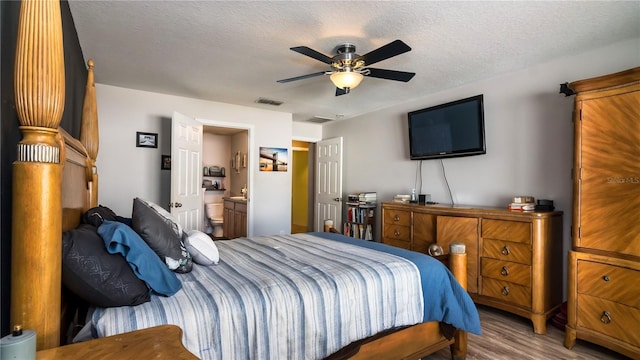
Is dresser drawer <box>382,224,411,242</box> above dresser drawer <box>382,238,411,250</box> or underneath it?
above

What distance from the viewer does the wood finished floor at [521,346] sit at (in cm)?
224

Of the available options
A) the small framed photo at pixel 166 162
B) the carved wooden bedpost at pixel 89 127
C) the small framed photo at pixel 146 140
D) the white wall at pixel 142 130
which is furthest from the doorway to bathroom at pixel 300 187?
the carved wooden bedpost at pixel 89 127

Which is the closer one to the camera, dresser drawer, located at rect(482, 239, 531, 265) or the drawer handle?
dresser drawer, located at rect(482, 239, 531, 265)

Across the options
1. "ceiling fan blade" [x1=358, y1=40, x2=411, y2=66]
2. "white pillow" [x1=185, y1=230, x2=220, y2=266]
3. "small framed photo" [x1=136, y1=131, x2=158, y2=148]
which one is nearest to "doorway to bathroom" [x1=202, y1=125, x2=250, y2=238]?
"small framed photo" [x1=136, y1=131, x2=158, y2=148]

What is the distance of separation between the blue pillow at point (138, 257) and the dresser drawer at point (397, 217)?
297cm

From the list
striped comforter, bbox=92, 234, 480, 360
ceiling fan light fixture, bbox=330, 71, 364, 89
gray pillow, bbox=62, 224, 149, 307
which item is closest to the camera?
gray pillow, bbox=62, 224, 149, 307

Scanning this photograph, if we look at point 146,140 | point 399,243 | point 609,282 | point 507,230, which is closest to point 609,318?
point 609,282

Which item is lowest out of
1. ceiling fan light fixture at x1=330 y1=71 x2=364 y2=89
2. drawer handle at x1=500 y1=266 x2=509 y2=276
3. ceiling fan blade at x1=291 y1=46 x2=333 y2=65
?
drawer handle at x1=500 y1=266 x2=509 y2=276

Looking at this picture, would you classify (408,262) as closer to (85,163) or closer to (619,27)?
(85,163)

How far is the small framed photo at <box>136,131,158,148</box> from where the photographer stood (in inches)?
160

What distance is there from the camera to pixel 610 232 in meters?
2.22

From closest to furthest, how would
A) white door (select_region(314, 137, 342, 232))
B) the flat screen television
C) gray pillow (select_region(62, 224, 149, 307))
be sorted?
gray pillow (select_region(62, 224, 149, 307))
the flat screen television
white door (select_region(314, 137, 342, 232))

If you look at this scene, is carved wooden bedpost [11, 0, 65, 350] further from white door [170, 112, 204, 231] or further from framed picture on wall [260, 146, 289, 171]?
framed picture on wall [260, 146, 289, 171]

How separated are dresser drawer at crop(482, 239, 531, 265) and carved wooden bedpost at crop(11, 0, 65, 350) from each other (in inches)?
124
